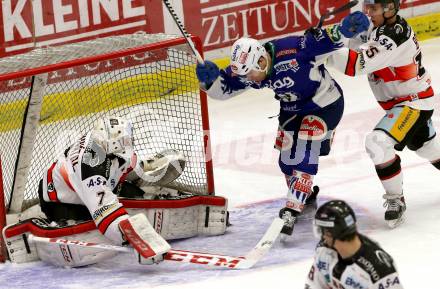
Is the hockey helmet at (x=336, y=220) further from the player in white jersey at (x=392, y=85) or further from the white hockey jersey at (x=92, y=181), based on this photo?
the player in white jersey at (x=392, y=85)

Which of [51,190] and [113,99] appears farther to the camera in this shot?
[113,99]

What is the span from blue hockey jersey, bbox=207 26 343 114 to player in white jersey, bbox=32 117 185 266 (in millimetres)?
579

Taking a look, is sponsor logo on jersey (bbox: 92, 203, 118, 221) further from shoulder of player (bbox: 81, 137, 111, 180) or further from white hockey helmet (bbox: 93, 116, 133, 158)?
white hockey helmet (bbox: 93, 116, 133, 158)

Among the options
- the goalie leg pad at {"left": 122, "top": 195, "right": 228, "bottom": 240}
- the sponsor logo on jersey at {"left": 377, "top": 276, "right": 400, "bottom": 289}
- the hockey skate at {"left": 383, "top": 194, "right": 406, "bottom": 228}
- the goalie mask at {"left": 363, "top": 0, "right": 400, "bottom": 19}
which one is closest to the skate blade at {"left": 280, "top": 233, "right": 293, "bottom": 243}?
the goalie leg pad at {"left": 122, "top": 195, "right": 228, "bottom": 240}

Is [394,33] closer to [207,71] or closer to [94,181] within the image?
[207,71]

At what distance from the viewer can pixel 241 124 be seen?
737cm

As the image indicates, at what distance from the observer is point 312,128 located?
5.20 meters

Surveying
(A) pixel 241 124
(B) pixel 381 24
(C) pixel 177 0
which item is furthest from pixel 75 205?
(C) pixel 177 0

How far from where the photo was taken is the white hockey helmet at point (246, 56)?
4918mm

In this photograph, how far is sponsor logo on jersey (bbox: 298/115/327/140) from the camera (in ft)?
17.0

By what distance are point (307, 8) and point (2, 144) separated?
3683 millimetres

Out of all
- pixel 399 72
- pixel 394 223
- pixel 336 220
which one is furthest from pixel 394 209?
pixel 336 220

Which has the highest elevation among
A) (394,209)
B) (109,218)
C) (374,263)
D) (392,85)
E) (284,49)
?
(284,49)

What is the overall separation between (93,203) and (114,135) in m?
0.33
